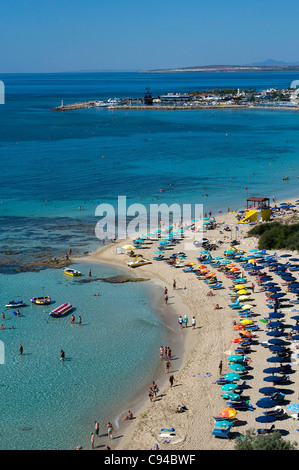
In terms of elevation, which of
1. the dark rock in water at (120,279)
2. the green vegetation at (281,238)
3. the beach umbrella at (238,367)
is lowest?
the beach umbrella at (238,367)

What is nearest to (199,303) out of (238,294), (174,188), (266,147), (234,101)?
(238,294)

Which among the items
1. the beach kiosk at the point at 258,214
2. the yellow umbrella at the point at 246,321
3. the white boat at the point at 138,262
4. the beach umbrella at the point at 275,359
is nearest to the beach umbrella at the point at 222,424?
the beach umbrella at the point at 275,359

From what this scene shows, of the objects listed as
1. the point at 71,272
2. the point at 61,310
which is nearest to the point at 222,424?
the point at 61,310

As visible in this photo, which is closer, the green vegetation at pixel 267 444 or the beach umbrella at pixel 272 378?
the green vegetation at pixel 267 444

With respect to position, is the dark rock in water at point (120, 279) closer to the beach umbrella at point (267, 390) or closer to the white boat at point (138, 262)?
the white boat at point (138, 262)

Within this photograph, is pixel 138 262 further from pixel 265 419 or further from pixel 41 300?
pixel 265 419

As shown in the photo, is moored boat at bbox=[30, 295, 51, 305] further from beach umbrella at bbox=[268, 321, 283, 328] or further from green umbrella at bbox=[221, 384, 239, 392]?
green umbrella at bbox=[221, 384, 239, 392]

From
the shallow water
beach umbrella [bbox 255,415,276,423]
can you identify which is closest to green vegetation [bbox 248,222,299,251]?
the shallow water
